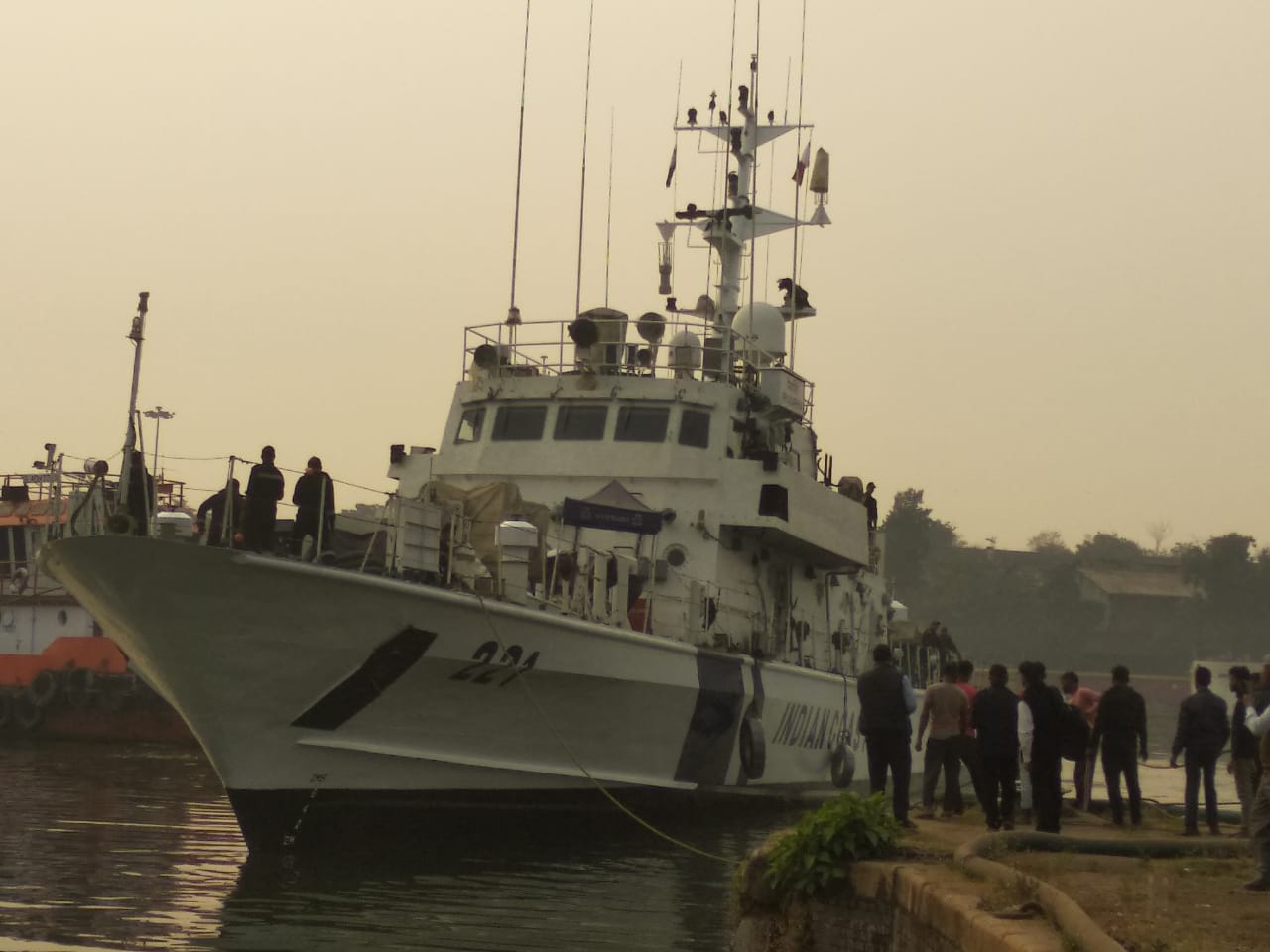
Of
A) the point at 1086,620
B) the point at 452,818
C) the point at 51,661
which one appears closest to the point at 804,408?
the point at 452,818

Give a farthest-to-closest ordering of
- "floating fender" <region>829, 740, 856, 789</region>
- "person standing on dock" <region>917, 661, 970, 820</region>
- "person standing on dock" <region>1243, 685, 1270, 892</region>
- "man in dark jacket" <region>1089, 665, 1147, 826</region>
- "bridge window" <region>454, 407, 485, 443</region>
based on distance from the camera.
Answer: "floating fender" <region>829, 740, 856, 789</region>, "bridge window" <region>454, 407, 485, 443</region>, "person standing on dock" <region>917, 661, 970, 820</region>, "man in dark jacket" <region>1089, 665, 1147, 826</region>, "person standing on dock" <region>1243, 685, 1270, 892</region>

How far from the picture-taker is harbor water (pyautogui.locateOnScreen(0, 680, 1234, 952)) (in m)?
11.8

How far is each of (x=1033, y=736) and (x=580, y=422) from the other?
364 inches

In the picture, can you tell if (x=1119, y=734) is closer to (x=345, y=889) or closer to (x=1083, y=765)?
(x=1083, y=765)

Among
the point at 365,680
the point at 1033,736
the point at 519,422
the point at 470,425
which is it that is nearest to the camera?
the point at 1033,736

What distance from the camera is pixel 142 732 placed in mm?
32531

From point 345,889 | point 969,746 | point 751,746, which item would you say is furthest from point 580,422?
point 345,889

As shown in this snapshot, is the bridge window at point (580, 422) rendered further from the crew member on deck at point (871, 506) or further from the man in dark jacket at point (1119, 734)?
the man in dark jacket at point (1119, 734)

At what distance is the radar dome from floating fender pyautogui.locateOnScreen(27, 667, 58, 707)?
15726mm

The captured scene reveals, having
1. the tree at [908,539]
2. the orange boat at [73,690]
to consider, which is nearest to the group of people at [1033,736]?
the orange boat at [73,690]

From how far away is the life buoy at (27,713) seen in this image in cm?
3244

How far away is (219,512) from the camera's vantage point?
14438 millimetres

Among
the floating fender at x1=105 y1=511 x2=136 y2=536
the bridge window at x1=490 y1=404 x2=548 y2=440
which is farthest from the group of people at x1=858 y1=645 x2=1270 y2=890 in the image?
the bridge window at x1=490 y1=404 x2=548 y2=440

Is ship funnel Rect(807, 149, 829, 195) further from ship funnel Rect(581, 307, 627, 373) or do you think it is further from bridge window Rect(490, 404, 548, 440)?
bridge window Rect(490, 404, 548, 440)
